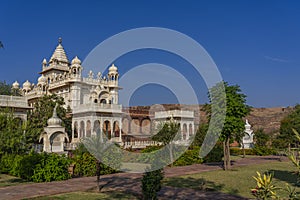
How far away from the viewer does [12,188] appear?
1101 centimetres

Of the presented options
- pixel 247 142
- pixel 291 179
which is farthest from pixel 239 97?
pixel 247 142

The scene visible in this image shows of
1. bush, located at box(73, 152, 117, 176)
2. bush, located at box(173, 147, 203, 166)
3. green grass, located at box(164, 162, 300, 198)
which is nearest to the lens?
green grass, located at box(164, 162, 300, 198)

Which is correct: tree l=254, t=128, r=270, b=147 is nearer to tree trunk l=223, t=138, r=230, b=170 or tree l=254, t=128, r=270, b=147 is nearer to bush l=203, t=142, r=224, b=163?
bush l=203, t=142, r=224, b=163

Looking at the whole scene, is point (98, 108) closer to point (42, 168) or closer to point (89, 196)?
point (42, 168)

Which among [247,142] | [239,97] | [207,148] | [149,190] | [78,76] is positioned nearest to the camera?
[149,190]

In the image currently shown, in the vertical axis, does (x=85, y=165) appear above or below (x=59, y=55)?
below

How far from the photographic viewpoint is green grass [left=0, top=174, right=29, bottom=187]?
40.2ft

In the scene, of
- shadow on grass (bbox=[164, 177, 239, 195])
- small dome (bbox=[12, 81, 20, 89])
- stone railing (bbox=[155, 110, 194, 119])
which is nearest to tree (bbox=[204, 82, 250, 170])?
shadow on grass (bbox=[164, 177, 239, 195])

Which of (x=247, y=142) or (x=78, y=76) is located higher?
(x=78, y=76)

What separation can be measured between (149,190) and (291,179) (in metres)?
8.05

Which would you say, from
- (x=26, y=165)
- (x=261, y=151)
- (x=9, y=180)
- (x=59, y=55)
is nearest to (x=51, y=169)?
(x=26, y=165)

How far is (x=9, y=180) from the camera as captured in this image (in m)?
13.2

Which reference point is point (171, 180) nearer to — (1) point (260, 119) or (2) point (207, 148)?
(2) point (207, 148)

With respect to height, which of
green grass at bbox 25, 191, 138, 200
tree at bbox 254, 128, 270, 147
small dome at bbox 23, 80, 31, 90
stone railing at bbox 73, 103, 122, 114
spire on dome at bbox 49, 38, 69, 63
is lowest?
green grass at bbox 25, 191, 138, 200
